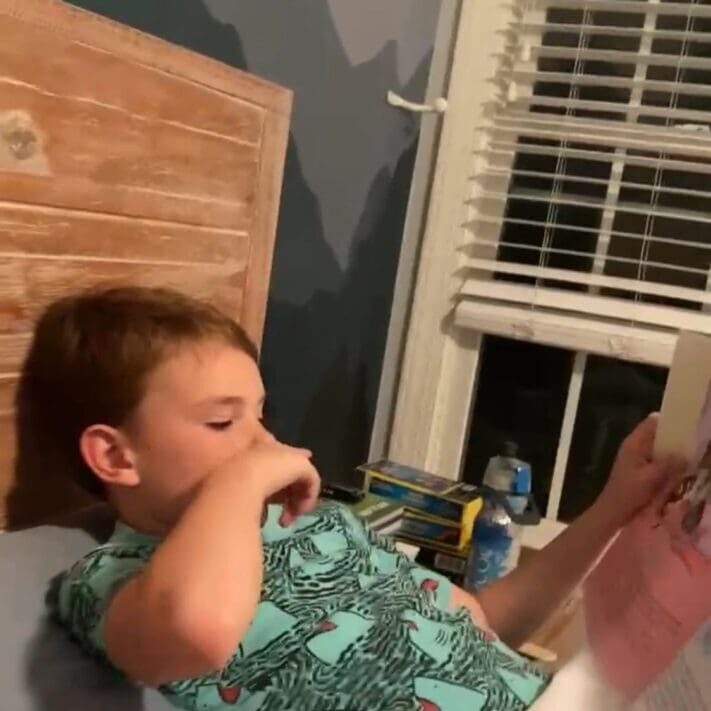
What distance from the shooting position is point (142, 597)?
32.0 inches

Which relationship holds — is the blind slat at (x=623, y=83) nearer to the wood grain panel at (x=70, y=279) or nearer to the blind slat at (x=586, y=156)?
the blind slat at (x=586, y=156)

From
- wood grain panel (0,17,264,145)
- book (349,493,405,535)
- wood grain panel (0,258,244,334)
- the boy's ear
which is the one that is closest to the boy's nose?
the boy's ear

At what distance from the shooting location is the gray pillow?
83 centimetres

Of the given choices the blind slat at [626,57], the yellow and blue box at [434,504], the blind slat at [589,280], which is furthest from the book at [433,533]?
the blind slat at [626,57]

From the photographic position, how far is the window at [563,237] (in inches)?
76.9

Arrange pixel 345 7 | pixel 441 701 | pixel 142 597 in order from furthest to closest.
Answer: pixel 345 7 < pixel 441 701 < pixel 142 597

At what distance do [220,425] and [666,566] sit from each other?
0.43 metres

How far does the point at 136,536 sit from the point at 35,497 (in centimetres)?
14

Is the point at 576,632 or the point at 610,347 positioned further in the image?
the point at 610,347

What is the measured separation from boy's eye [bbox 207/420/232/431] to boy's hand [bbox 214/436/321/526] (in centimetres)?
3

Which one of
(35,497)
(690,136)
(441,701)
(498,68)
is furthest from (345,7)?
(441,701)

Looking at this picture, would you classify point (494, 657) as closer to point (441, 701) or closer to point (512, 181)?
point (441, 701)

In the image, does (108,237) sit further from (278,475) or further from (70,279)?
(278,475)

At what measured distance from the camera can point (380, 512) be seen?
4.93 feet
